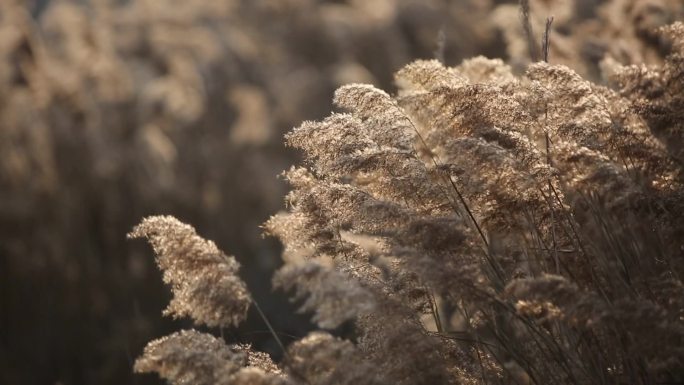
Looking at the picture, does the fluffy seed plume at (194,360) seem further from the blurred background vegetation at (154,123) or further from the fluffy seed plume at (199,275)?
the blurred background vegetation at (154,123)

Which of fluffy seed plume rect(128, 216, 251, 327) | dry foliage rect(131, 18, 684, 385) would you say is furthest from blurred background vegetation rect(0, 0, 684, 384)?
fluffy seed plume rect(128, 216, 251, 327)

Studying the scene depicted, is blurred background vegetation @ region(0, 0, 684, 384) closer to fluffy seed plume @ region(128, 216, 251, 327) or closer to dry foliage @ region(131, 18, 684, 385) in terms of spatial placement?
dry foliage @ region(131, 18, 684, 385)

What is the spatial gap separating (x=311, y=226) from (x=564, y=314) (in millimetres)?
1082

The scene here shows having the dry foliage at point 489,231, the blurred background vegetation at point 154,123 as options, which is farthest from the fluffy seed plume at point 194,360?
the blurred background vegetation at point 154,123

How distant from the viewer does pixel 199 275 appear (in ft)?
8.74

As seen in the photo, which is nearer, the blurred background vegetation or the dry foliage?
the dry foliage

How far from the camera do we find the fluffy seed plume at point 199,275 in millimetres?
2561

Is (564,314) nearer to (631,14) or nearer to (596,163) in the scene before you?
(596,163)

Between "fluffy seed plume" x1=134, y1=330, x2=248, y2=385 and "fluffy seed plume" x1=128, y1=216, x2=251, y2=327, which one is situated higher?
"fluffy seed plume" x1=128, y1=216, x2=251, y2=327

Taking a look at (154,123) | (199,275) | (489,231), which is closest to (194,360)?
(199,275)

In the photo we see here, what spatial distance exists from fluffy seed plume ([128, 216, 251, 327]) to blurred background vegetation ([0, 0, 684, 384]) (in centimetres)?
238

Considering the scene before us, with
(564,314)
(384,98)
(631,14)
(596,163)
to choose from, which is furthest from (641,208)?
(631,14)

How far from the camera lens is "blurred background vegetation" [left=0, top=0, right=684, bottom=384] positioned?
6.03 m

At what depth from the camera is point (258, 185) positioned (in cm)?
820
